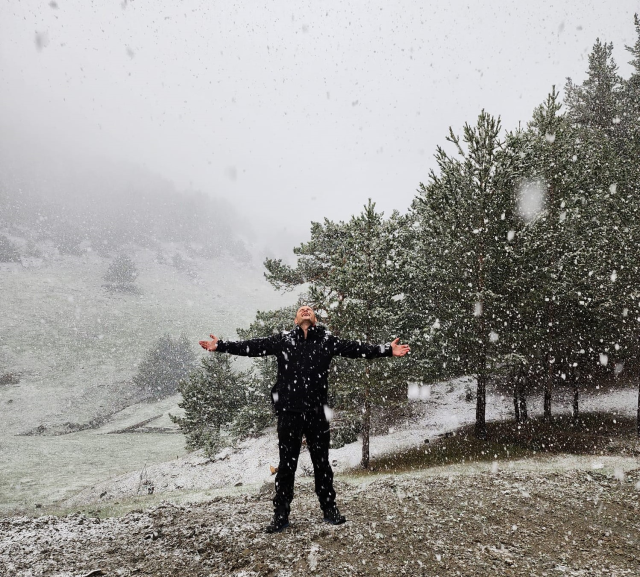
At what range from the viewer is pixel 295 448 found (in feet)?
16.0

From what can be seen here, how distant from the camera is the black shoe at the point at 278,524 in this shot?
476 centimetres

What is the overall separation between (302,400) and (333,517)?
5.50 ft

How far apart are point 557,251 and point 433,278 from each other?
16.5 feet

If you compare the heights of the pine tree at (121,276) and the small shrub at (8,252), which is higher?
the small shrub at (8,252)

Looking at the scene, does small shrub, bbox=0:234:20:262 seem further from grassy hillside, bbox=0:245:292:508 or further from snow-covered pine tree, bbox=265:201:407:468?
snow-covered pine tree, bbox=265:201:407:468

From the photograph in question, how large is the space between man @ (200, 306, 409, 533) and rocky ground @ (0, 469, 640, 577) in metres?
0.34

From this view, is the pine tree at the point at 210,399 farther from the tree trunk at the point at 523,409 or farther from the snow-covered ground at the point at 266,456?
the tree trunk at the point at 523,409

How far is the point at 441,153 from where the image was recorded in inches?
529

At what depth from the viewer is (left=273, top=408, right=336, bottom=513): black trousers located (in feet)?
15.9

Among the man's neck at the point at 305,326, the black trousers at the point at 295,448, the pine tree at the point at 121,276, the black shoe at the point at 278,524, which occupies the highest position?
the pine tree at the point at 121,276

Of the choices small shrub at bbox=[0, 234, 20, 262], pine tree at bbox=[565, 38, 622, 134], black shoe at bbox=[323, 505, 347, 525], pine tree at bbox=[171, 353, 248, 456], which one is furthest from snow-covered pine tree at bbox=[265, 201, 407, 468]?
small shrub at bbox=[0, 234, 20, 262]

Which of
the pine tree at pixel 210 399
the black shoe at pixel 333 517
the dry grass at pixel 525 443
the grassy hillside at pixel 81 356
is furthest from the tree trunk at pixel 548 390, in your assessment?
the grassy hillside at pixel 81 356

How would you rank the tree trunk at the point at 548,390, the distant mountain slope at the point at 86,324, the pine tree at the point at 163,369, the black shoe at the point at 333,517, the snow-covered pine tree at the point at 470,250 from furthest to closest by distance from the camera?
the pine tree at the point at 163,369
the distant mountain slope at the point at 86,324
the tree trunk at the point at 548,390
the snow-covered pine tree at the point at 470,250
the black shoe at the point at 333,517

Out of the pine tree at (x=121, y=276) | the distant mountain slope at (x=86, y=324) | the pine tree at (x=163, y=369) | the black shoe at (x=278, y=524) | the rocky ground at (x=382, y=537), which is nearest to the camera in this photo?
the rocky ground at (x=382, y=537)
